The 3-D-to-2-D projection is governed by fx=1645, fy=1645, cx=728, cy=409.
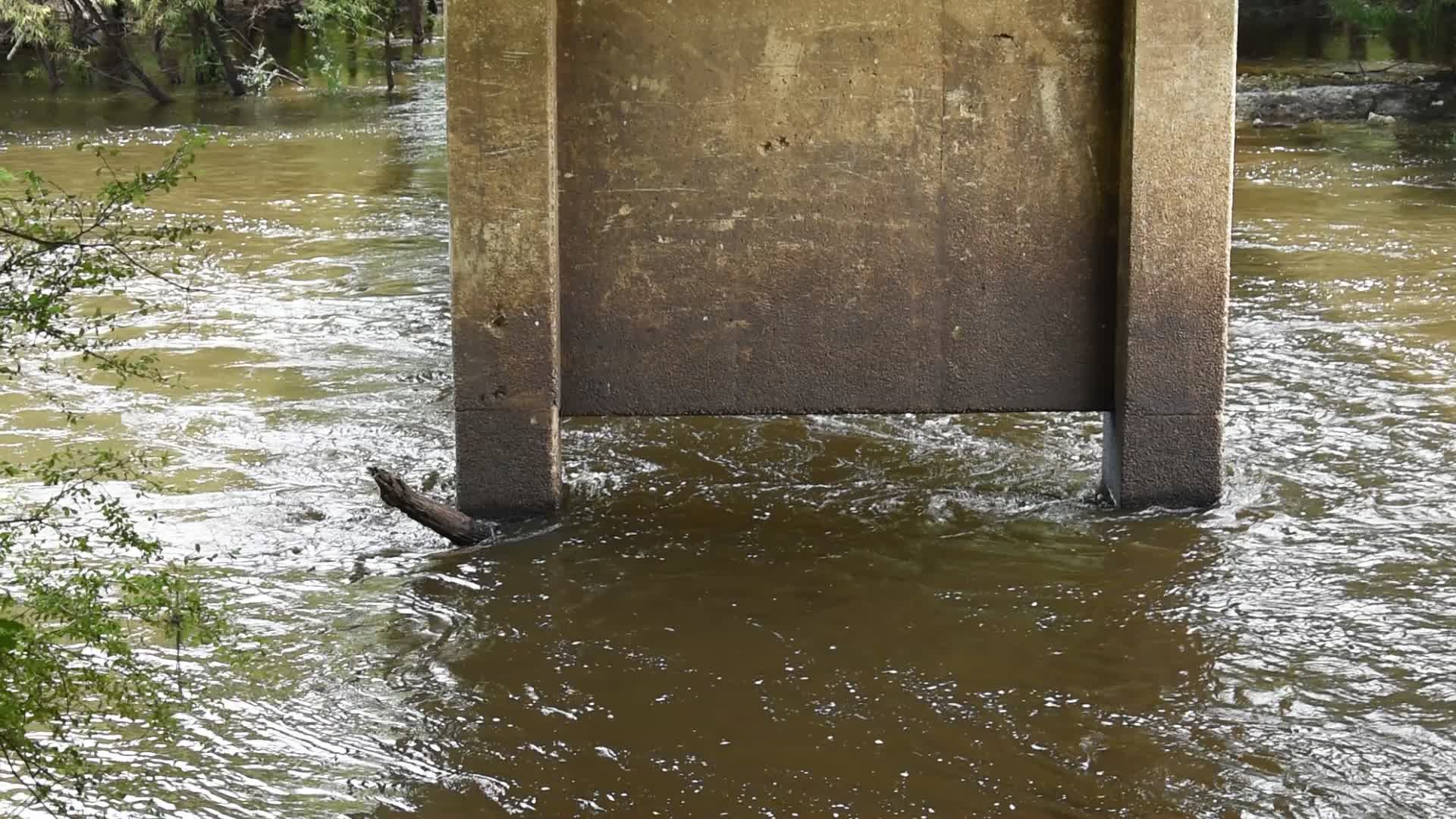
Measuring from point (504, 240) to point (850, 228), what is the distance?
1.60m

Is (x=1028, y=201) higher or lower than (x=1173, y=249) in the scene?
higher

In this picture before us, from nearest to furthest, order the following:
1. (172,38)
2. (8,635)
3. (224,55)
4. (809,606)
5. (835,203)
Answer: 1. (8,635)
2. (809,606)
3. (835,203)
4. (224,55)
5. (172,38)

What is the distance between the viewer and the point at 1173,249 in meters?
7.50

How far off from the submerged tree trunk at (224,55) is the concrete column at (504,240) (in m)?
24.3

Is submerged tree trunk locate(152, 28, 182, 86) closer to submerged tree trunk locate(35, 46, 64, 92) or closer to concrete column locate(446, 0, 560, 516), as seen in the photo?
submerged tree trunk locate(35, 46, 64, 92)

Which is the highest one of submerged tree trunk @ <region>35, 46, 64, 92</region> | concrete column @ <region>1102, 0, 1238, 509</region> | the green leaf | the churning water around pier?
submerged tree trunk @ <region>35, 46, 64, 92</region>

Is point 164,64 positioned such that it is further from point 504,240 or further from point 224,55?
point 504,240

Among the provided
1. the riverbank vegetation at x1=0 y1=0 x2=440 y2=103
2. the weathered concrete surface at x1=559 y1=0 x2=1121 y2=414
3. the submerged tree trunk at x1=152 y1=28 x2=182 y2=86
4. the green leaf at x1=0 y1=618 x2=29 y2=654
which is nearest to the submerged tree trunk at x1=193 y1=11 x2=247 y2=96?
the riverbank vegetation at x1=0 y1=0 x2=440 y2=103

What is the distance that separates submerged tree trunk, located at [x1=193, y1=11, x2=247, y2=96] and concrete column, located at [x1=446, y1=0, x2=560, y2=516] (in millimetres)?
24332

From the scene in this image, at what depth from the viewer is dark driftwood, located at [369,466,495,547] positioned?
724 centimetres

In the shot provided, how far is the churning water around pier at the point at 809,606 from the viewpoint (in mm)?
5426

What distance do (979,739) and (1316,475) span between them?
351 centimetres

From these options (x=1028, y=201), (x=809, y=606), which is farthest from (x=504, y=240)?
(x=1028, y=201)

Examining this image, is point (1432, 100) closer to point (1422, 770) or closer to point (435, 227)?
point (435, 227)
